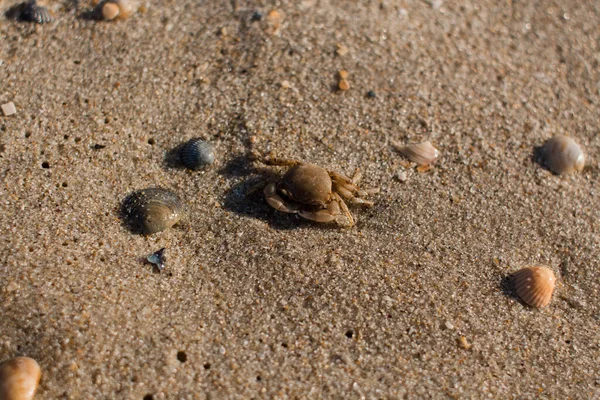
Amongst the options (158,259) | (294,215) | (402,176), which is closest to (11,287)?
(158,259)

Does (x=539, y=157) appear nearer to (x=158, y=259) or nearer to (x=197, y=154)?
(x=197, y=154)

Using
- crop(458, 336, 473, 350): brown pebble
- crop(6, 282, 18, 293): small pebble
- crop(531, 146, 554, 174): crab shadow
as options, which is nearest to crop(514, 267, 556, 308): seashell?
crop(458, 336, 473, 350): brown pebble

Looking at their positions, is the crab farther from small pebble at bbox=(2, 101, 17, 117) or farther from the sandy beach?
small pebble at bbox=(2, 101, 17, 117)

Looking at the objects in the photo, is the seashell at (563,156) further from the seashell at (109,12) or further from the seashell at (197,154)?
the seashell at (109,12)

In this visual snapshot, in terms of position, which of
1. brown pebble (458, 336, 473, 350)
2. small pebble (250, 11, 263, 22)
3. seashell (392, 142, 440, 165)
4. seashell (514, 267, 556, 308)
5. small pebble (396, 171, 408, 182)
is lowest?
brown pebble (458, 336, 473, 350)

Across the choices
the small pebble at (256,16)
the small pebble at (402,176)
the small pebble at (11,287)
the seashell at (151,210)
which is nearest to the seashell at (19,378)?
the small pebble at (11,287)
